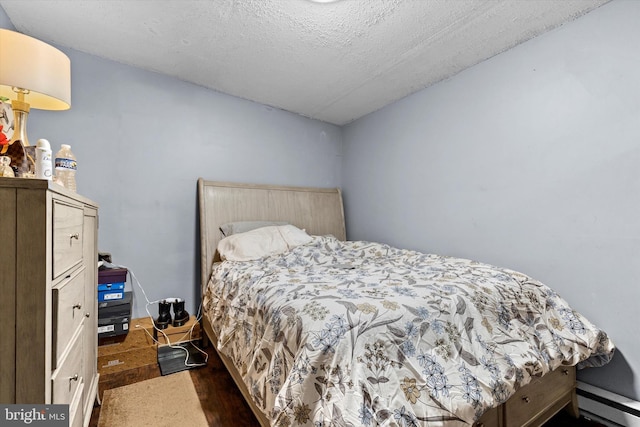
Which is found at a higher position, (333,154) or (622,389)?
(333,154)

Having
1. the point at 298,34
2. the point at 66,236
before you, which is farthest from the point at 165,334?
the point at 298,34

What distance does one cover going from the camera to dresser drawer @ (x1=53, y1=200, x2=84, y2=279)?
2.56 feet

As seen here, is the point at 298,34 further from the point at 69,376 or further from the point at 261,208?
the point at 69,376

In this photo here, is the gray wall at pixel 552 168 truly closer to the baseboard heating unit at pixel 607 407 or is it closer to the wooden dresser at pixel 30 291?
the baseboard heating unit at pixel 607 407

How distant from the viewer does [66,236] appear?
2.93 ft

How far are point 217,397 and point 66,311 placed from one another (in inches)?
42.9

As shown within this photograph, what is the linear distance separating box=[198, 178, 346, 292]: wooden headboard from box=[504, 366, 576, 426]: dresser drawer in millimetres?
2037

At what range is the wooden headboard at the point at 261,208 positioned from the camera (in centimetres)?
247

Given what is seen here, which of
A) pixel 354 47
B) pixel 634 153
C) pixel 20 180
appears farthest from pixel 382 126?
pixel 20 180

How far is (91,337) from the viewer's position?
4.56 ft

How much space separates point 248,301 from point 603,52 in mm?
2206

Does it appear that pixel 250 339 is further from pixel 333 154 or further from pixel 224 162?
pixel 333 154

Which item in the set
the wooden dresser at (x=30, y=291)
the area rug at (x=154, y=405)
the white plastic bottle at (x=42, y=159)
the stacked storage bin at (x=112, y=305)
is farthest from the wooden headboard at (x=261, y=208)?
the wooden dresser at (x=30, y=291)

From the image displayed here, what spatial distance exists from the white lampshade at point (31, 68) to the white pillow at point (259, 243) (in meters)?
1.29
